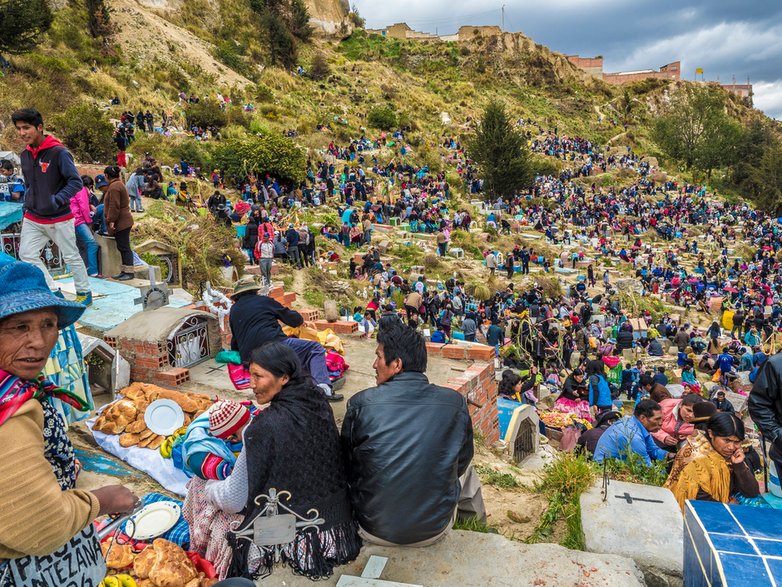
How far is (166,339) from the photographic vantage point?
5.34 metres

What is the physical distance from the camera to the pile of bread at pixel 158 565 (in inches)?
109

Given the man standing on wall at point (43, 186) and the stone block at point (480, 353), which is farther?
the stone block at point (480, 353)

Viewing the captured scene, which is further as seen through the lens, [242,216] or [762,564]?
[242,216]

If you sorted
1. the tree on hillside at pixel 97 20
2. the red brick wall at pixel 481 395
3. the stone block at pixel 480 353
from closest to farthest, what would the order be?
the red brick wall at pixel 481 395 → the stone block at pixel 480 353 → the tree on hillside at pixel 97 20

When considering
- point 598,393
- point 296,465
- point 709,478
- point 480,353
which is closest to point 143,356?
point 296,465

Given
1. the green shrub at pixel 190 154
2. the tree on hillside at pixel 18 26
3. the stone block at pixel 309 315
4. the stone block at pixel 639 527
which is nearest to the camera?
the stone block at pixel 639 527

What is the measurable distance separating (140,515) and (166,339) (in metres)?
2.42

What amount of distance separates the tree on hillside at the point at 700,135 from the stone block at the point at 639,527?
5075cm

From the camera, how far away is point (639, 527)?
2.92 meters

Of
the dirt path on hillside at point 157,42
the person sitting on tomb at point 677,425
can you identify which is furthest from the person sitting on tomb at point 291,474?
the dirt path on hillside at point 157,42

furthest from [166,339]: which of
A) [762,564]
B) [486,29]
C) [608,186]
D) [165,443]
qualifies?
[486,29]

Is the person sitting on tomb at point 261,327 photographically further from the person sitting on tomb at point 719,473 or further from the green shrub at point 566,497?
the person sitting on tomb at point 719,473

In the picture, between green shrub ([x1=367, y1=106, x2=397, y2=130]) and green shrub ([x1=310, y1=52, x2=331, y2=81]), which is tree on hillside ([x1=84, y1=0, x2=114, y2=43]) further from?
green shrub ([x1=310, y1=52, x2=331, y2=81])

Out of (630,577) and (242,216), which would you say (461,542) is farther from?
(242,216)
